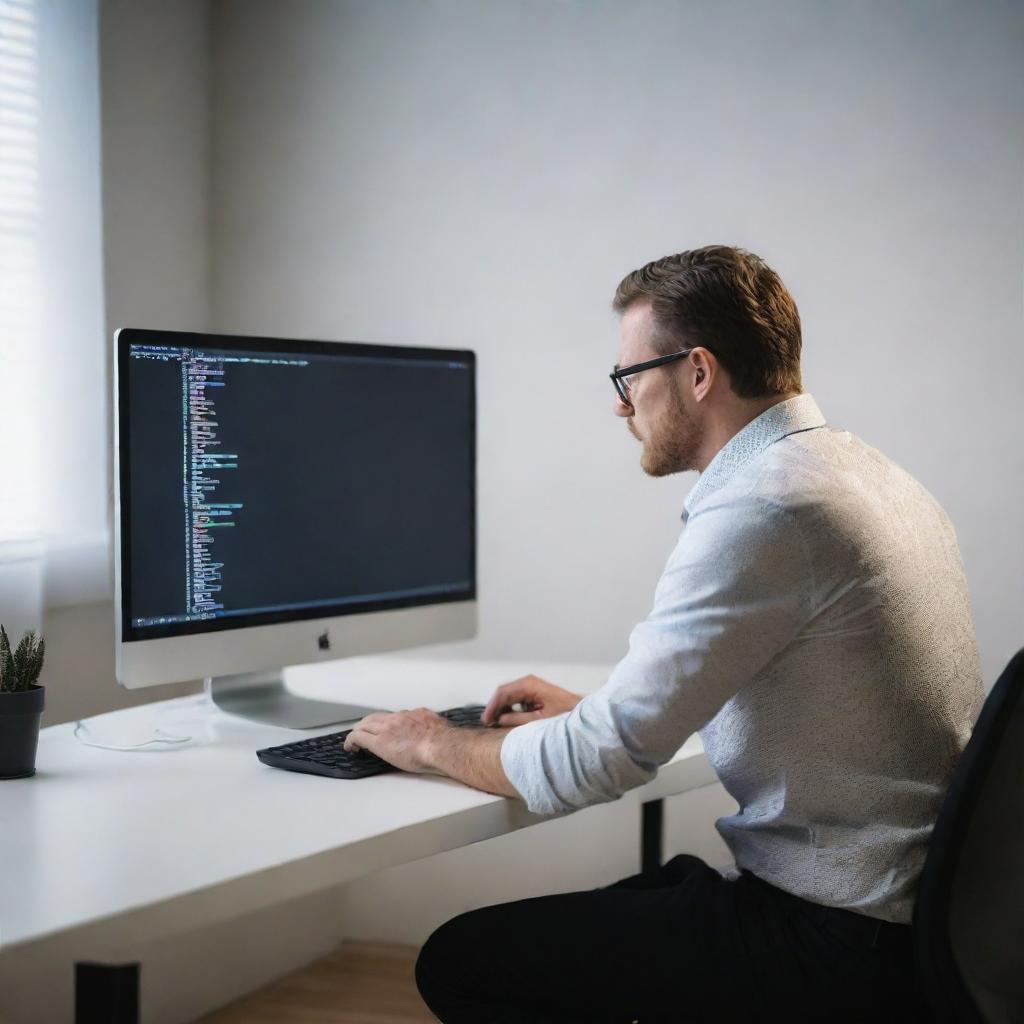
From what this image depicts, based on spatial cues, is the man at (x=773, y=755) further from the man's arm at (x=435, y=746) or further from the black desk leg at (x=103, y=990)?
the black desk leg at (x=103, y=990)

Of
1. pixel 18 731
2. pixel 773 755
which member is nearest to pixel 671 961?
pixel 773 755

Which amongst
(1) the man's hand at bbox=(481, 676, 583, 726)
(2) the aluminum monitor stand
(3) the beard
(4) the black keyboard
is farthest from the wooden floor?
(3) the beard

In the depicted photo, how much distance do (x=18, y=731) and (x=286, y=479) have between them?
1.72 ft

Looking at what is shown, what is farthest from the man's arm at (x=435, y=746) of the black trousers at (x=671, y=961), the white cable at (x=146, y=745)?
the white cable at (x=146, y=745)

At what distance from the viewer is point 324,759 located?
63.2 inches

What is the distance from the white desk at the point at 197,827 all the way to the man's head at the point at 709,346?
476mm

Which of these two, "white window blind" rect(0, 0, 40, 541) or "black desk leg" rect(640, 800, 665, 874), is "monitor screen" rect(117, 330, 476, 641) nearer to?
"black desk leg" rect(640, 800, 665, 874)

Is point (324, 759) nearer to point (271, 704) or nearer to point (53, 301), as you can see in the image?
point (271, 704)

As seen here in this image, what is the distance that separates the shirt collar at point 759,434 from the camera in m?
1.55

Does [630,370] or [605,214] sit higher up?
[605,214]

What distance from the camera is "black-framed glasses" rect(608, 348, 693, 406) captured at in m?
1.61

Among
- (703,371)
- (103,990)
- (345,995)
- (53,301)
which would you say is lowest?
(345,995)

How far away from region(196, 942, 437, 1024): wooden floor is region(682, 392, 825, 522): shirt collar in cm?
159

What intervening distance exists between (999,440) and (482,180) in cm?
122
